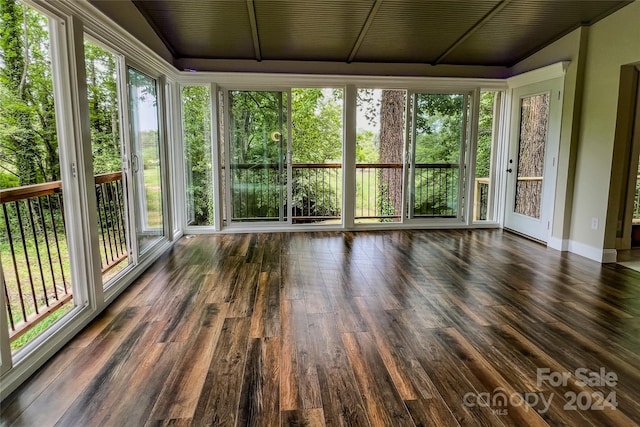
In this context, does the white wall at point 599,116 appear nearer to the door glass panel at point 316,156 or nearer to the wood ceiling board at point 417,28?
the wood ceiling board at point 417,28

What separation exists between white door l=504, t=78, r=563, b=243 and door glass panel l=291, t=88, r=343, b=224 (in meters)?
2.50

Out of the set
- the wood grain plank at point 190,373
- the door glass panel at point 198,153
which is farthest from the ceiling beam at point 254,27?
the wood grain plank at point 190,373

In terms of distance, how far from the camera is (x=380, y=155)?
7.90 meters

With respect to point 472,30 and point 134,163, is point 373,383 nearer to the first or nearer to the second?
point 134,163

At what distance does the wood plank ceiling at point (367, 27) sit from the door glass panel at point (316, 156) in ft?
4.64

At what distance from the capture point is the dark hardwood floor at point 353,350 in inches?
67.0

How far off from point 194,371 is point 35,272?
160cm

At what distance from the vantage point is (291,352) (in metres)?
2.19

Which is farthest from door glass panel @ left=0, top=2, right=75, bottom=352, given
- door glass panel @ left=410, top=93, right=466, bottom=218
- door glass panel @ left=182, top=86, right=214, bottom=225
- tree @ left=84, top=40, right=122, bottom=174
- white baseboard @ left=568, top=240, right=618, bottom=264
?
white baseboard @ left=568, top=240, right=618, bottom=264

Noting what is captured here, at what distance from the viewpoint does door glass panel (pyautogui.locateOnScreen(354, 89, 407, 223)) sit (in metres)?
6.53

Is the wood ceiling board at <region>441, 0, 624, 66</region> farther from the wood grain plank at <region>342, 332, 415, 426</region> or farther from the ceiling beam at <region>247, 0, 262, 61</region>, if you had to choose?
the wood grain plank at <region>342, 332, 415, 426</region>

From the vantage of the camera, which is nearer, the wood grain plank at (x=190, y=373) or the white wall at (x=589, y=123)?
the wood grain plank at (x=190, y=373)

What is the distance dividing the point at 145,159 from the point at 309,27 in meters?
2.19

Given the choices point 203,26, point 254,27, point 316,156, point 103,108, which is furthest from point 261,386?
point 316,156
